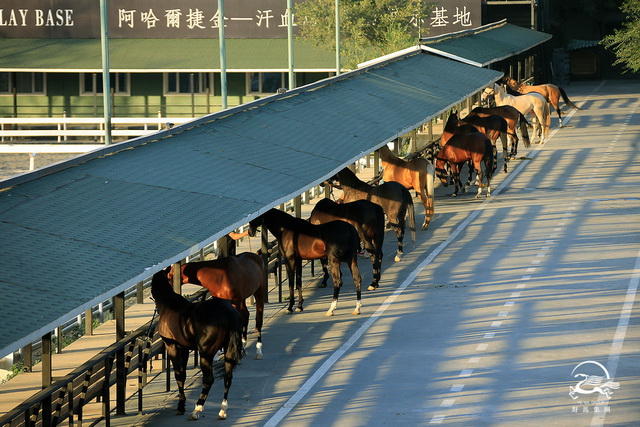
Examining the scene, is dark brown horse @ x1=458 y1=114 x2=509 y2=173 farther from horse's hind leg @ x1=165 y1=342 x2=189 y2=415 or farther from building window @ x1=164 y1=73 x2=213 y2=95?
building window @ x1=164 y1=73 x2=213 y2=95

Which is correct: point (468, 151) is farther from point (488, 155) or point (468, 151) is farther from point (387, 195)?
point (387, 195)

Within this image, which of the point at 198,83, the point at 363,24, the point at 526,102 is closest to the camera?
the point at 526,102

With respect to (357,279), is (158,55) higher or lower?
higher

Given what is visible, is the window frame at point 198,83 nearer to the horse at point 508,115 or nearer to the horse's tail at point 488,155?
the horse at point 508,115

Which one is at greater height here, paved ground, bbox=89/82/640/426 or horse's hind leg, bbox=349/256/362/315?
horse's hind leg, bbox=349/256/362/315

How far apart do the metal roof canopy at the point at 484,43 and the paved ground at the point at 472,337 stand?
1229cm

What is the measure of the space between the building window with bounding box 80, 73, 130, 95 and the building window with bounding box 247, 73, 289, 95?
19.1 feet

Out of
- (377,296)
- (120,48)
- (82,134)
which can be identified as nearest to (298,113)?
(377,296)

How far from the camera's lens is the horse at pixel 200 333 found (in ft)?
46.8

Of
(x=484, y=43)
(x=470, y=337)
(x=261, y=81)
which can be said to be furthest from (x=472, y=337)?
(x=261, y=81)

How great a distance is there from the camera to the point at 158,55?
55031 mm

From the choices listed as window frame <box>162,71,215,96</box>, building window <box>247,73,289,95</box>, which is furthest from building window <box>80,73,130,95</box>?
building window <box>247,73,289,95</box>

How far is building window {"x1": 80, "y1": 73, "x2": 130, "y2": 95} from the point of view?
57.5 metres

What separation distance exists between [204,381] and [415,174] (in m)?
13.4
